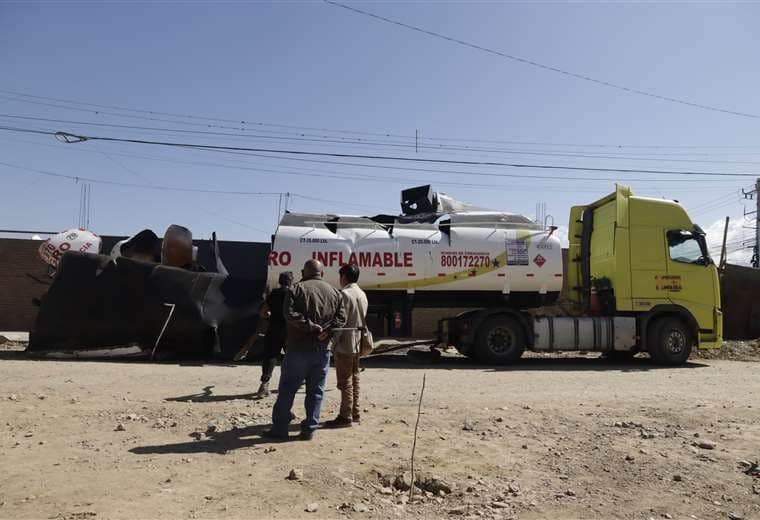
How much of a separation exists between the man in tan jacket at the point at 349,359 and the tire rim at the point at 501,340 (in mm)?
6943

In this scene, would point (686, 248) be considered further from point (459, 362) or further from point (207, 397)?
point (207, 397)

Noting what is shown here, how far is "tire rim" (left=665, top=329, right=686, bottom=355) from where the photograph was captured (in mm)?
13070

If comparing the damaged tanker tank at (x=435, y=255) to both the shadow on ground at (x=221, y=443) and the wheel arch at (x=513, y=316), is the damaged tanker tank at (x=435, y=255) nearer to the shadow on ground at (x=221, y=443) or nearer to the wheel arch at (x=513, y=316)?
the wheel arch at (x=513, y=316)

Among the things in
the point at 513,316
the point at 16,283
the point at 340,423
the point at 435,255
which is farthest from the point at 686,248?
the point at 16,283

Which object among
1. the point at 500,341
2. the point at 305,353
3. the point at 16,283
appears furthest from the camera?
the point at 16,283

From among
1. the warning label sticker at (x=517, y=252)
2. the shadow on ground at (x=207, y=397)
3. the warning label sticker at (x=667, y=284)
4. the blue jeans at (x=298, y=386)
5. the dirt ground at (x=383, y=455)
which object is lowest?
the dirt ground at (x=383, y=455)

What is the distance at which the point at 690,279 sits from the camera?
13.1 m

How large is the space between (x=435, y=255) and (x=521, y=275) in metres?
2.02

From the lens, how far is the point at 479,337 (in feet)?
42.0

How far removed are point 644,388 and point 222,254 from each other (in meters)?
13.7

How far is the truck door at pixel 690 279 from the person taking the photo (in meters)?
13.0

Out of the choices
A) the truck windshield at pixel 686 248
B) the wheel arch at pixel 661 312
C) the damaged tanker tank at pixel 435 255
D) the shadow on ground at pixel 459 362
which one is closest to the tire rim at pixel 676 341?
the wheel arch at pixel 661 312

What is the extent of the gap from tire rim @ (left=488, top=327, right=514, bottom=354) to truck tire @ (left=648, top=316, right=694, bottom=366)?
3162 millimetres

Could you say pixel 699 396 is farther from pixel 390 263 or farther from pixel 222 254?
pixel 222 254
